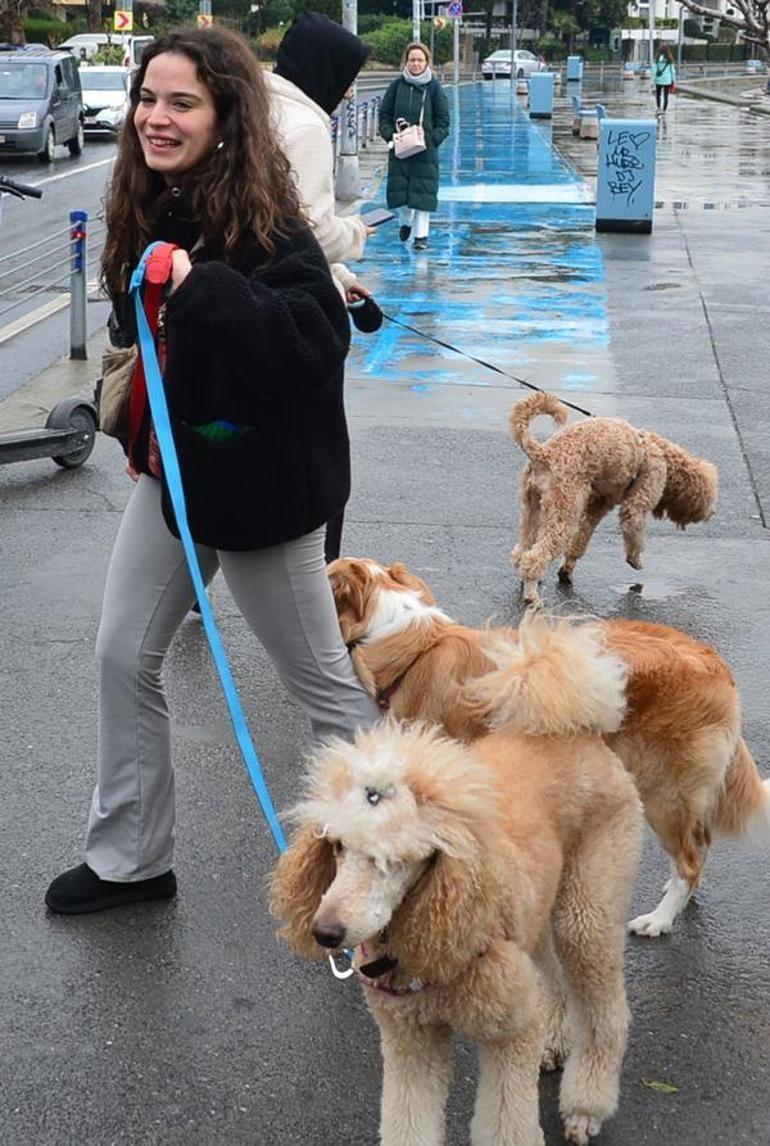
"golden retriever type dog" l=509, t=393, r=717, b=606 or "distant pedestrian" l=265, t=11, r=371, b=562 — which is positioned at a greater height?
"distant pedestrian" l=265, t=11, r=371, b=562

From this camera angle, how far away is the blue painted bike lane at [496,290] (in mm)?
11680

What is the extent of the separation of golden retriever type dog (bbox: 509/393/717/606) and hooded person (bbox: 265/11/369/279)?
6.64 ft

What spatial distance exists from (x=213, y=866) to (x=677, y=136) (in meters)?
38.6

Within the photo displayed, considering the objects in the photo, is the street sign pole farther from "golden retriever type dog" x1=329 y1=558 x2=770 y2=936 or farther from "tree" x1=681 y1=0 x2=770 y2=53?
"golden retriever type dog" x1=329 y1=558 x2=770 y2=936

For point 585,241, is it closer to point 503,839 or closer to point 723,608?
point 723,608

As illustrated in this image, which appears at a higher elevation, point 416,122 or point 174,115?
point 174,115

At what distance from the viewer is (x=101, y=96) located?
36.7 m

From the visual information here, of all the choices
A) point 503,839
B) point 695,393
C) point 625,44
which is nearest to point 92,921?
point 503,839

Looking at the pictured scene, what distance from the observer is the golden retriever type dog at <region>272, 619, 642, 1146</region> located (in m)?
2.59

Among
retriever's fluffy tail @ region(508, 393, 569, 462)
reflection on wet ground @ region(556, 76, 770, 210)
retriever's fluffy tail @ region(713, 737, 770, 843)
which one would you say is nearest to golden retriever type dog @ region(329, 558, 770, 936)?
retriever's fluffy tail @ region(713, 737, 770, 843)

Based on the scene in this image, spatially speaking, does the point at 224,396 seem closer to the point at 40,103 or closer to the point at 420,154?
the point at 420,154

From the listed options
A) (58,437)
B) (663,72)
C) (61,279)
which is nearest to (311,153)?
(58,437)

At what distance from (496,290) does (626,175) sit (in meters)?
4.73

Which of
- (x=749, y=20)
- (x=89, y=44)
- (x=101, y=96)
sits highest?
(x=749, y=20)
